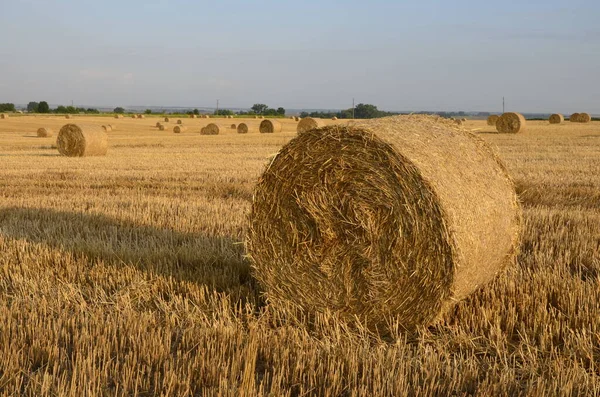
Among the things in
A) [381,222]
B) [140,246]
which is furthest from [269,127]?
[381,222]

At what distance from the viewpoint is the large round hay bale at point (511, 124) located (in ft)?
102

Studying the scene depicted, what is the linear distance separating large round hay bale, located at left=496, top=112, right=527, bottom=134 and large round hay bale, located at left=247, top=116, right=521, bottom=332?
1078 inches

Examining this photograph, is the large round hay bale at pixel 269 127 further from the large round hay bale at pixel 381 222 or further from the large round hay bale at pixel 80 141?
the large round hay bale at pixel 381 222

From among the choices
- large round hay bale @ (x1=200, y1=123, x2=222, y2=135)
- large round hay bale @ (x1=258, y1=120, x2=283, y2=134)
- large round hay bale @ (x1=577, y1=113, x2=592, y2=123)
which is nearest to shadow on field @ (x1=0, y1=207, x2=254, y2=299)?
large round hay bale @ (x1=200, y1=123, x2=222, y2=135)

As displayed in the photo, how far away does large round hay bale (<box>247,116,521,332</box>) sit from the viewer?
440 centimetres

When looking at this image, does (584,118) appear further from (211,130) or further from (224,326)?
(224,326)

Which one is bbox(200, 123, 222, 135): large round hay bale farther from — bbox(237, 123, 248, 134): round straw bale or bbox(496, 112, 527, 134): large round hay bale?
bbox(496, 112, 527, 134): large round hay bale

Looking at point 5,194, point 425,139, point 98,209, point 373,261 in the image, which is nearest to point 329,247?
point 373,261

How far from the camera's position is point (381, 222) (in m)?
4.62

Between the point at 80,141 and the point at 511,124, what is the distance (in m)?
20.4

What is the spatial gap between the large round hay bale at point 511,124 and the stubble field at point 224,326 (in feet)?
79.1

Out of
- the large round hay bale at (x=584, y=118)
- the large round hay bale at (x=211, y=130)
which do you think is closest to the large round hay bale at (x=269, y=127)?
the large round hay bale at (x=211, y=130)

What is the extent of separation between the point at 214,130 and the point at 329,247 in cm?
3053

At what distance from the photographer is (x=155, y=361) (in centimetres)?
372
